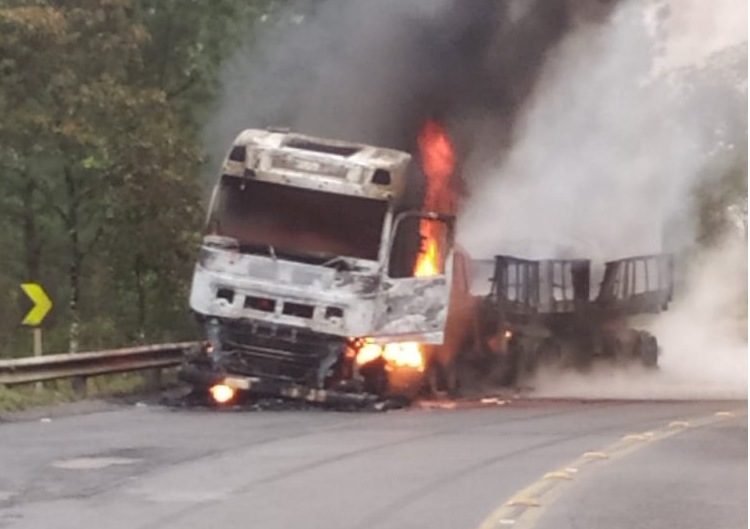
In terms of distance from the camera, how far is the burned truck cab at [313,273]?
15.3m

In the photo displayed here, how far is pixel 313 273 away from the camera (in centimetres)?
1535

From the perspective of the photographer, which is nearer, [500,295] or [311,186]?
[311,186]

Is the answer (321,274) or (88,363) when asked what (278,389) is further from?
(88,363)

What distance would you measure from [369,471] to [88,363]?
594 cm

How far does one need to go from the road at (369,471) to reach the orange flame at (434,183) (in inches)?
73.8

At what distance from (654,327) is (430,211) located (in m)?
3.43

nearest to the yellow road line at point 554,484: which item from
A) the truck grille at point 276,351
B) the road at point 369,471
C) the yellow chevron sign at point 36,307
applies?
the road at point 369,471

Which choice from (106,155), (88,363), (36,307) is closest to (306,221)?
(88,363)

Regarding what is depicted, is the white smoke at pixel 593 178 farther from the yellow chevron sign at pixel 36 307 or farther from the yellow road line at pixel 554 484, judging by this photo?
the yellow chevron sign at pixel 36 307

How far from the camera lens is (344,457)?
37.2ft

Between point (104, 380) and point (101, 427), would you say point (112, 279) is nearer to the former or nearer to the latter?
point (104, 380)

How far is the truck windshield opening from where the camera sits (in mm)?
15672

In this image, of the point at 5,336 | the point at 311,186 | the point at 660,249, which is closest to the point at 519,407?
the point at 660,249

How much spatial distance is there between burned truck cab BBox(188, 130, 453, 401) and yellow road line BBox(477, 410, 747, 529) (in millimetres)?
3158
